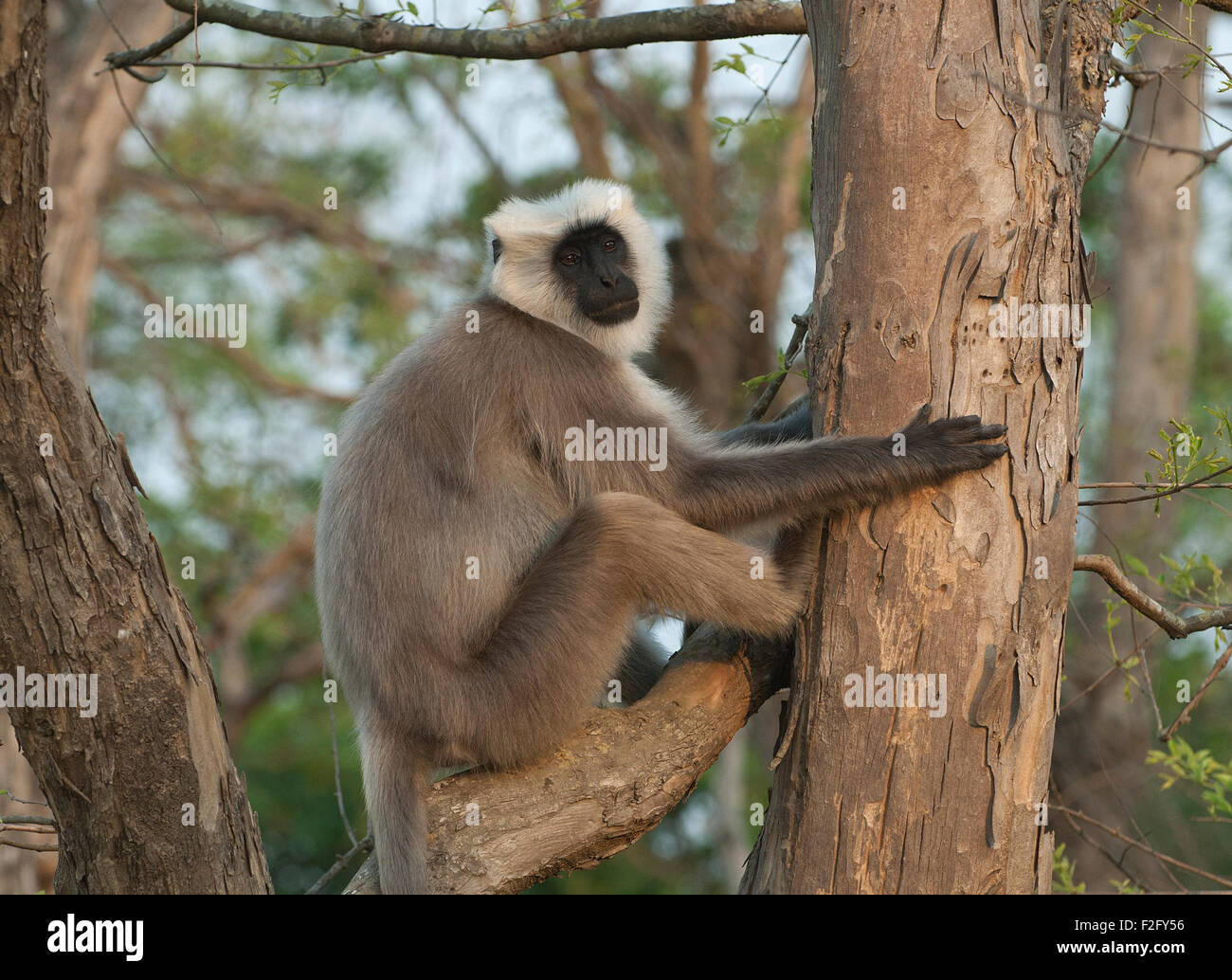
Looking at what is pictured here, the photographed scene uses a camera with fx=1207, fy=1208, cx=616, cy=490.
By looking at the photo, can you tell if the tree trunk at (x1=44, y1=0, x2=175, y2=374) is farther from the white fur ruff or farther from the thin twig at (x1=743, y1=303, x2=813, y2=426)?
the thin twig at (x1=743, y1=303, x2=813, y2=426)

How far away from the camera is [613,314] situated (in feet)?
16.1

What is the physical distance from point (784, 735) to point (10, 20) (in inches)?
116

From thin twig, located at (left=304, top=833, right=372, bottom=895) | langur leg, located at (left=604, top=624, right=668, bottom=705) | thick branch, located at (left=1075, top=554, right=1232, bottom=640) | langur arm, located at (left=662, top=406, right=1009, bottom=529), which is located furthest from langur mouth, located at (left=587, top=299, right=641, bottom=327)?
thin twig, located at (left=304, top=833, right=372, bottom=895)

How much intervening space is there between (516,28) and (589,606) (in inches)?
94.4

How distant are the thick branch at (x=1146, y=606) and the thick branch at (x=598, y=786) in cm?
111

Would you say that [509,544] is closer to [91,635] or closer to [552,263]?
[552,263]

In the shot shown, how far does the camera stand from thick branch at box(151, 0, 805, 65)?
4.71 meters

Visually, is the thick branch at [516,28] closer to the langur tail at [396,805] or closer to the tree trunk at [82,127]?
the langur tail at [396,805]

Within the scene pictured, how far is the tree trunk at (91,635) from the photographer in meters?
3.39

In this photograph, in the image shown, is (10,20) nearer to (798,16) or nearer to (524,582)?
(524,582)

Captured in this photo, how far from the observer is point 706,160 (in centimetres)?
1248

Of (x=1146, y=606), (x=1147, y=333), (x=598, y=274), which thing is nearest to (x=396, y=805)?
(x=598, y=274)

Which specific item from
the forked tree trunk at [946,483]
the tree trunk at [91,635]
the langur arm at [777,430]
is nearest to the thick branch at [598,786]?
the forked tree trunk at [946,483]

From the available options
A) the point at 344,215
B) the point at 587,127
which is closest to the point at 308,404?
the point at 344,215
